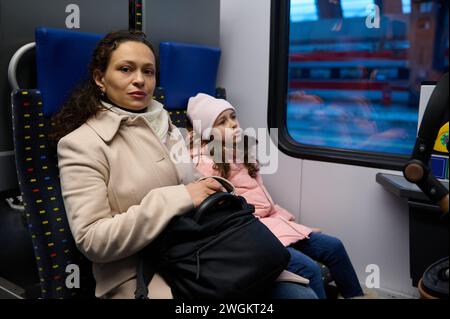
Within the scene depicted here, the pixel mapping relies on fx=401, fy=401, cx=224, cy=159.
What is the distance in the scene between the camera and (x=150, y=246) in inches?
56.9

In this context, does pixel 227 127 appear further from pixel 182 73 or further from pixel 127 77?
pixel 127 77

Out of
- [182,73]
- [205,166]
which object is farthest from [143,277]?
[182,73]

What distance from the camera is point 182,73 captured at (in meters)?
2.37

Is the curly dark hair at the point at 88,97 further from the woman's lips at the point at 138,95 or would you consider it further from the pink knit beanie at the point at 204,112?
the pink knit beanie at the point at 204,112

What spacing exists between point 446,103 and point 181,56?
1.74 m

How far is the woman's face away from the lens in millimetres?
1582

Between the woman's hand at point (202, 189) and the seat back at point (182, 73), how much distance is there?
0.85 metres

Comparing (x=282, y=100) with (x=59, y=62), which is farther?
(x=282, y=100)

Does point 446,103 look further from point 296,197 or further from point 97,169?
point 296,197

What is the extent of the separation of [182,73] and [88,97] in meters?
0.89

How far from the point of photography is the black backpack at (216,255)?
127 cm

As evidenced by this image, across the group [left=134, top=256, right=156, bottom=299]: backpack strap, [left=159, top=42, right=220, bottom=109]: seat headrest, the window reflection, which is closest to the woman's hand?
[left=134, top=256, right=156, bottom=299]: backpack strap

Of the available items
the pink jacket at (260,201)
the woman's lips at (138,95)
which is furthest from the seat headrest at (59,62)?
the pink jacket at (260,201)

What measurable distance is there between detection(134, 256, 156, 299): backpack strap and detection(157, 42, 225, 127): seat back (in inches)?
40.0
